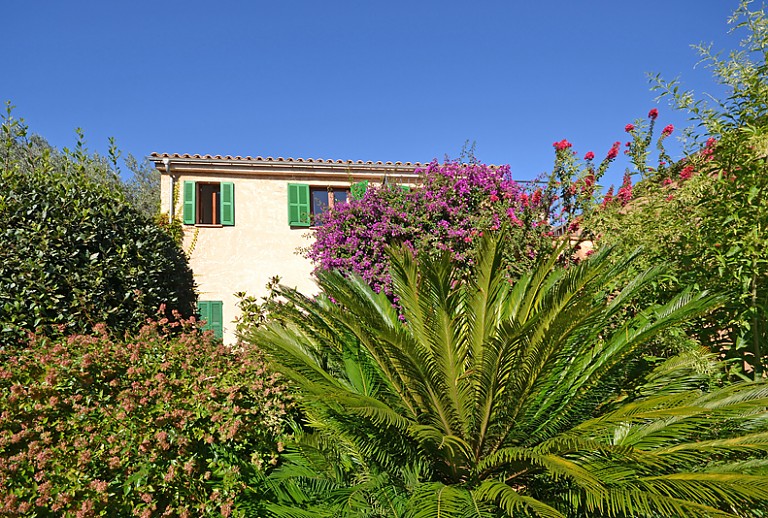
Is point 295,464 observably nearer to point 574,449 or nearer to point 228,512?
point 228,512

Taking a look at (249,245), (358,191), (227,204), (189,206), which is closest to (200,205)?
(189,206)

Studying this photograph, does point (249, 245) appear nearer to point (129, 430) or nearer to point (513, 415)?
point (129, 430)

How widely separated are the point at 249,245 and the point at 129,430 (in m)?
8.62

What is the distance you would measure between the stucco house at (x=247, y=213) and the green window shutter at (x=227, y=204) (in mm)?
23

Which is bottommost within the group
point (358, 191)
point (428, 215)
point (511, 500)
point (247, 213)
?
point (511, 500)

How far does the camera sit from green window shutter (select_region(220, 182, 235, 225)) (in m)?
11.8

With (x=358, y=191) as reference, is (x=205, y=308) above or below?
below

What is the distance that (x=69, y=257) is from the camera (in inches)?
221

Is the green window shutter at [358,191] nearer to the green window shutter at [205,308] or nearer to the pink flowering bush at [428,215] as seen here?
the pink flowering bush at [428,215]

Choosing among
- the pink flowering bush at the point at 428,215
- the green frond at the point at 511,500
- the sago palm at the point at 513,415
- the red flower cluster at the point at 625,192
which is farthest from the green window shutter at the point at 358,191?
the green frond at the point at 511,500

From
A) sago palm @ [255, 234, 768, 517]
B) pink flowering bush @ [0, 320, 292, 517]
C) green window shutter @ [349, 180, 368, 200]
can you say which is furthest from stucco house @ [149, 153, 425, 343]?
sago palm @ [255, 234, 768, 517]

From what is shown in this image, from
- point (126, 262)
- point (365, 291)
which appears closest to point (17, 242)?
point (126, 262)

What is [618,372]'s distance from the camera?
395 cm

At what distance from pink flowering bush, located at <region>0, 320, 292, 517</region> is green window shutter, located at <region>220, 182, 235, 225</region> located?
7.59 meters
